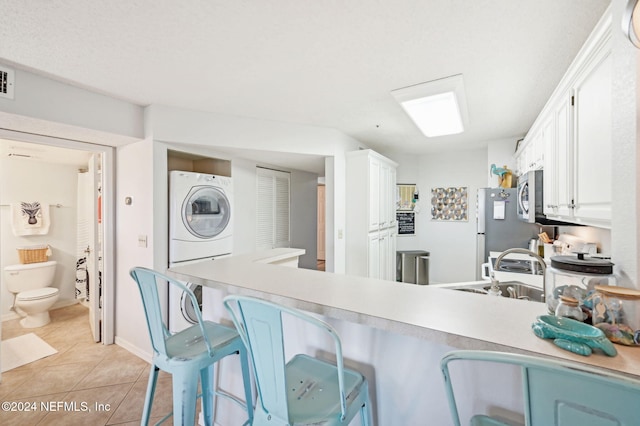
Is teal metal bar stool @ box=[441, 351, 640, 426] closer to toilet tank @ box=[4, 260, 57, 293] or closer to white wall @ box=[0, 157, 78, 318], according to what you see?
toilet tank @ box=[4, 260, 57, 293]

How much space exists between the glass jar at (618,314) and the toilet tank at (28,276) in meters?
5.12

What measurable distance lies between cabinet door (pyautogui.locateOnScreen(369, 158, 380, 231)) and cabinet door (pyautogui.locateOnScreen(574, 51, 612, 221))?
2.17 metres

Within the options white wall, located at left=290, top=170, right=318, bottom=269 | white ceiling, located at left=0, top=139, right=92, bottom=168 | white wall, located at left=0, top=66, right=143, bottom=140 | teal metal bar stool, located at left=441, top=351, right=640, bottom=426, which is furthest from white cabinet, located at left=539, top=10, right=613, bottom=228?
white ceiling, located at left=0, top=139, right=92, bottom=168

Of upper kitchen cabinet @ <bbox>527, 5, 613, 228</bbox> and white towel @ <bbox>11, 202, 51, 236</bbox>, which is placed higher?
upper kitchen cabinet @ <bbox>527, 5, 613, 228</bbox>

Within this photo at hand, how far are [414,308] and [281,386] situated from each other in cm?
51

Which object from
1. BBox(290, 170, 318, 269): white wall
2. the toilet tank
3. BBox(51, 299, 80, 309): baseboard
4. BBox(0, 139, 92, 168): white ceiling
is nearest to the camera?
BBox(0, 139, 92, 168): white ceiling

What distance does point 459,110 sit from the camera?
266 cm

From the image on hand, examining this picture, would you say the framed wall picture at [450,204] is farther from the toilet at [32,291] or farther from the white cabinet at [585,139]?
the toilet at [32,291]

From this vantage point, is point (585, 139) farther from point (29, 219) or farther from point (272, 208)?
point (29, 219)

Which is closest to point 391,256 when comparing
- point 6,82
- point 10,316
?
point 6,82

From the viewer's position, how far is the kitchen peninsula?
791mm

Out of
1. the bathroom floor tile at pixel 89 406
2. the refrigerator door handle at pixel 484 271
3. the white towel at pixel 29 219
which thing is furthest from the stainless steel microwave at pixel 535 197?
the white towel at pixel 29 219

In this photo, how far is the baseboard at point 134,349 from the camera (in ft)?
8.79

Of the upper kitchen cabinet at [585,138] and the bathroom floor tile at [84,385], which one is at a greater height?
the upper kitchen cabinet at [585,138]
